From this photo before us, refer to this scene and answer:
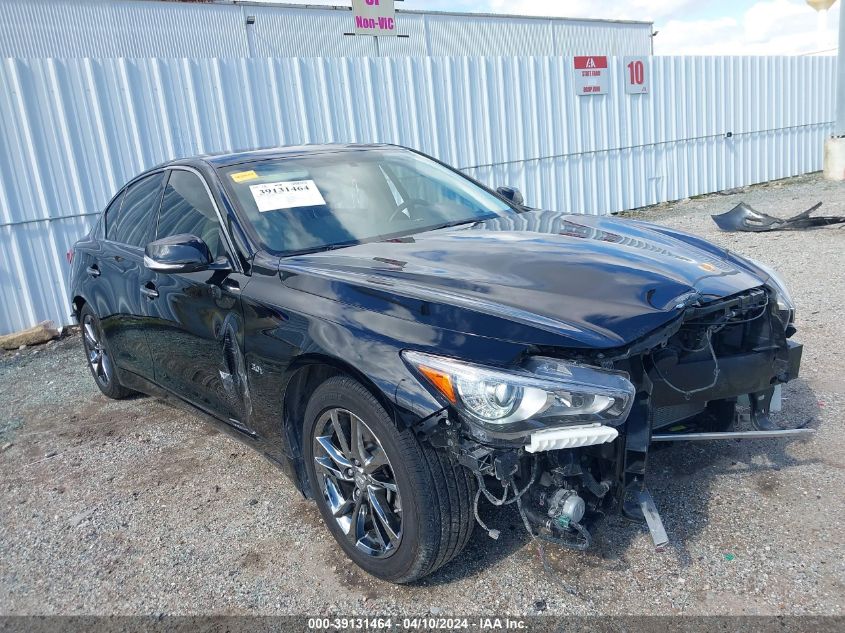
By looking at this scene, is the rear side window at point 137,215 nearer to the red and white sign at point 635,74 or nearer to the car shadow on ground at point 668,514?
the car shadow on ground at point 668,514

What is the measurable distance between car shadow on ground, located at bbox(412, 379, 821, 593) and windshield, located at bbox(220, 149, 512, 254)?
1.46m

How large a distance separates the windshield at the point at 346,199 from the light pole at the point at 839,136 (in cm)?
1329

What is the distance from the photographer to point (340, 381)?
2629mm

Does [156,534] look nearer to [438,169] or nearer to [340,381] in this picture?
[340,381]

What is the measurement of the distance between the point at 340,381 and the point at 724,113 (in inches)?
529

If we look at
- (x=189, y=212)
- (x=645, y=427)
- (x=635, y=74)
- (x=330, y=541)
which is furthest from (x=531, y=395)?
(x=635, y=74)

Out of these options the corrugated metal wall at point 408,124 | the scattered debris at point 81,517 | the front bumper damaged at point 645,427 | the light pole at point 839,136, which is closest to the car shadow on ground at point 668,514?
the front bumper damaged at point 645,427

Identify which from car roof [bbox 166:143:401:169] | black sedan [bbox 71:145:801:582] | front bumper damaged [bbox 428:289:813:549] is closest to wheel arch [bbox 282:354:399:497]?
black sedan [bbox 71:145:801:582]

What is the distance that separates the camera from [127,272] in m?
4.23

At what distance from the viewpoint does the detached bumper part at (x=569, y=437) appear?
2.21 meters

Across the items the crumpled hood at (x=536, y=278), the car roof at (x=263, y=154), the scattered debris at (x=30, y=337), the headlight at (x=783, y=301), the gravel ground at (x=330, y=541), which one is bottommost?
the gravel ground at (x=330, y=541)

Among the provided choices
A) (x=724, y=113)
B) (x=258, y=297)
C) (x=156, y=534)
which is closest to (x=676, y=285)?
(x=258, y=297)

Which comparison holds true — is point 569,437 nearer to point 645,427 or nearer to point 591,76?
point 645,427

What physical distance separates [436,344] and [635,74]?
11.6 meters
